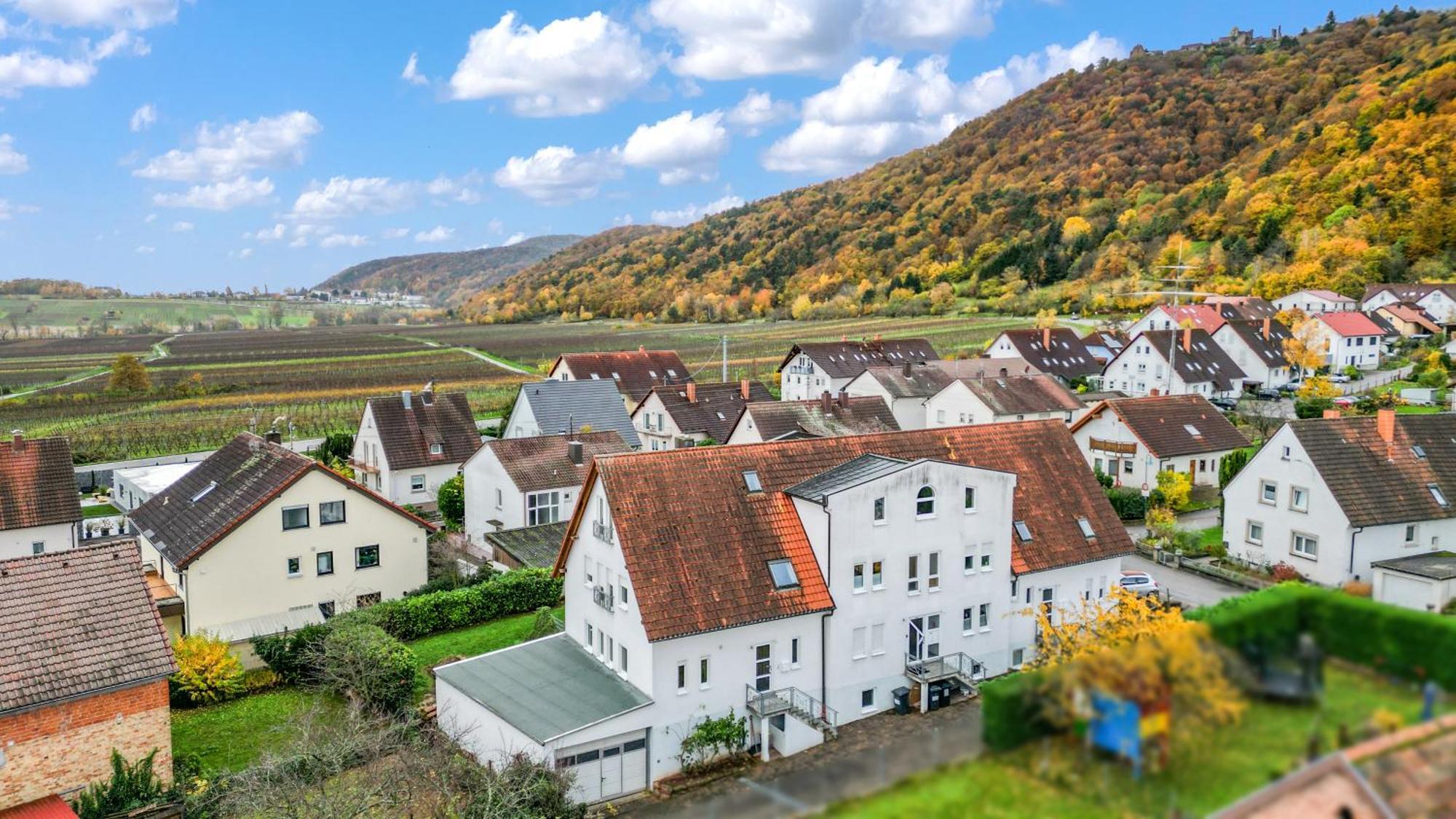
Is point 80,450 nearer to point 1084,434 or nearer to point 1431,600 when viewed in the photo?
point 1084,434

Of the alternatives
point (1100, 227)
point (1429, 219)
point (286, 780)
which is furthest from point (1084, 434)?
point (1100, 227)

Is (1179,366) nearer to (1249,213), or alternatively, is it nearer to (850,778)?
(850,778)

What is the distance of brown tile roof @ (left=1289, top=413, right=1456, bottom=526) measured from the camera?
34031 mm

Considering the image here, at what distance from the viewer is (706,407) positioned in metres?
61.7

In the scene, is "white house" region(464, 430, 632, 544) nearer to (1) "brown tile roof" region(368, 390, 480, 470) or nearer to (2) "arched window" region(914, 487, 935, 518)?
(1) "brown tile roof" region(368, 390, 480, 470)

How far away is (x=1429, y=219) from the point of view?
11381 centimetres

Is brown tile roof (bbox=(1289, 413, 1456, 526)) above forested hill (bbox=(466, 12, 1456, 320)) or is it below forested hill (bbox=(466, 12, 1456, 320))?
below

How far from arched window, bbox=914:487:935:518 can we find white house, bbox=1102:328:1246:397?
171 ft

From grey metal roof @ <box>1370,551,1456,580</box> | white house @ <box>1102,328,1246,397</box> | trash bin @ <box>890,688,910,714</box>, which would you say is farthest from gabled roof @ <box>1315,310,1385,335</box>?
trash bin @ <box>890,688,910,714</box>

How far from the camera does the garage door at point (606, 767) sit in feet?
72.7

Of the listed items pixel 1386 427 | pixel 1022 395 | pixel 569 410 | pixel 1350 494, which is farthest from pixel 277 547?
pixel 1022 395

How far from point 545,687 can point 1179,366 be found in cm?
6379

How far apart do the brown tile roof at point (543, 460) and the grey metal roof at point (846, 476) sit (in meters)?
16.2

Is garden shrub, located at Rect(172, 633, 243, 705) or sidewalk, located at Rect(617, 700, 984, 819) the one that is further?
garden shrub, located at Rect(172, 633, 243, 705)
